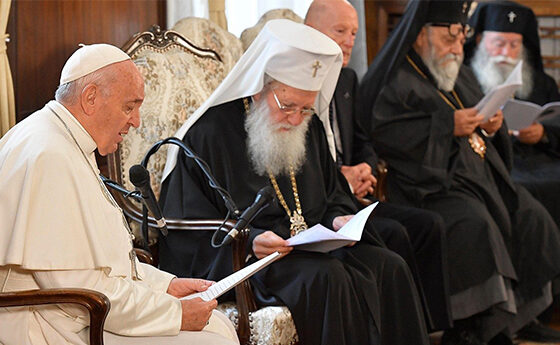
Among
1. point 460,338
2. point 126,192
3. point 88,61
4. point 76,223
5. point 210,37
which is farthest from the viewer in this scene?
point 460,338

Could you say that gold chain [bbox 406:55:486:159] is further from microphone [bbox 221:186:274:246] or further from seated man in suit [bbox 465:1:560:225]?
microphone [bbox 221:186:274:246]

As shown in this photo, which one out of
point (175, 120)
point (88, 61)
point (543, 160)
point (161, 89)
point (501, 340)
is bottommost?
point (501, 340)

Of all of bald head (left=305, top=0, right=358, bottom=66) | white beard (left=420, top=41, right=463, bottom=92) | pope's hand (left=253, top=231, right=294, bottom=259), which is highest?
bald head (left=305, top=0, right=358, bottom=66)

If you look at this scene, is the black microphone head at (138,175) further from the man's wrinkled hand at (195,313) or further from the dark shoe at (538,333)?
the dark shoe at (538,333)

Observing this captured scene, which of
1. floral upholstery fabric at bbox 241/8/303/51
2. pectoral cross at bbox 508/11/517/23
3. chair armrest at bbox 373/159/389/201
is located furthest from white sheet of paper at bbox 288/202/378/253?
pectoral cross at bbox 508/11/517/23

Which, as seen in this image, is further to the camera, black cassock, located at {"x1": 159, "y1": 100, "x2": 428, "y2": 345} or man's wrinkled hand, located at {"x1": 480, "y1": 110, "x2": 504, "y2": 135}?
man's wrinkled hand, located at {"x1": 480, "y1": 110, "x2": 504, "y2": 135}

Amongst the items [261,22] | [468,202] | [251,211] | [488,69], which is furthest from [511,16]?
[251,211]

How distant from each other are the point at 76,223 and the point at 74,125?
0.31 m

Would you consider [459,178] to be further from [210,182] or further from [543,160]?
[210,182]

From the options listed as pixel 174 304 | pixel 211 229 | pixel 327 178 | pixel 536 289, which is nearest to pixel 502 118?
pixel 536 289

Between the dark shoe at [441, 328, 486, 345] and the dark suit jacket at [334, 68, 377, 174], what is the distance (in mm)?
1002

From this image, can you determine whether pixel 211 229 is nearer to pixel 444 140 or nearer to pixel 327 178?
pixel 327 178

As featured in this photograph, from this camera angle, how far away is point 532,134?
6336 mm

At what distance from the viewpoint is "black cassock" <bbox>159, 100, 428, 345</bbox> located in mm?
3695
